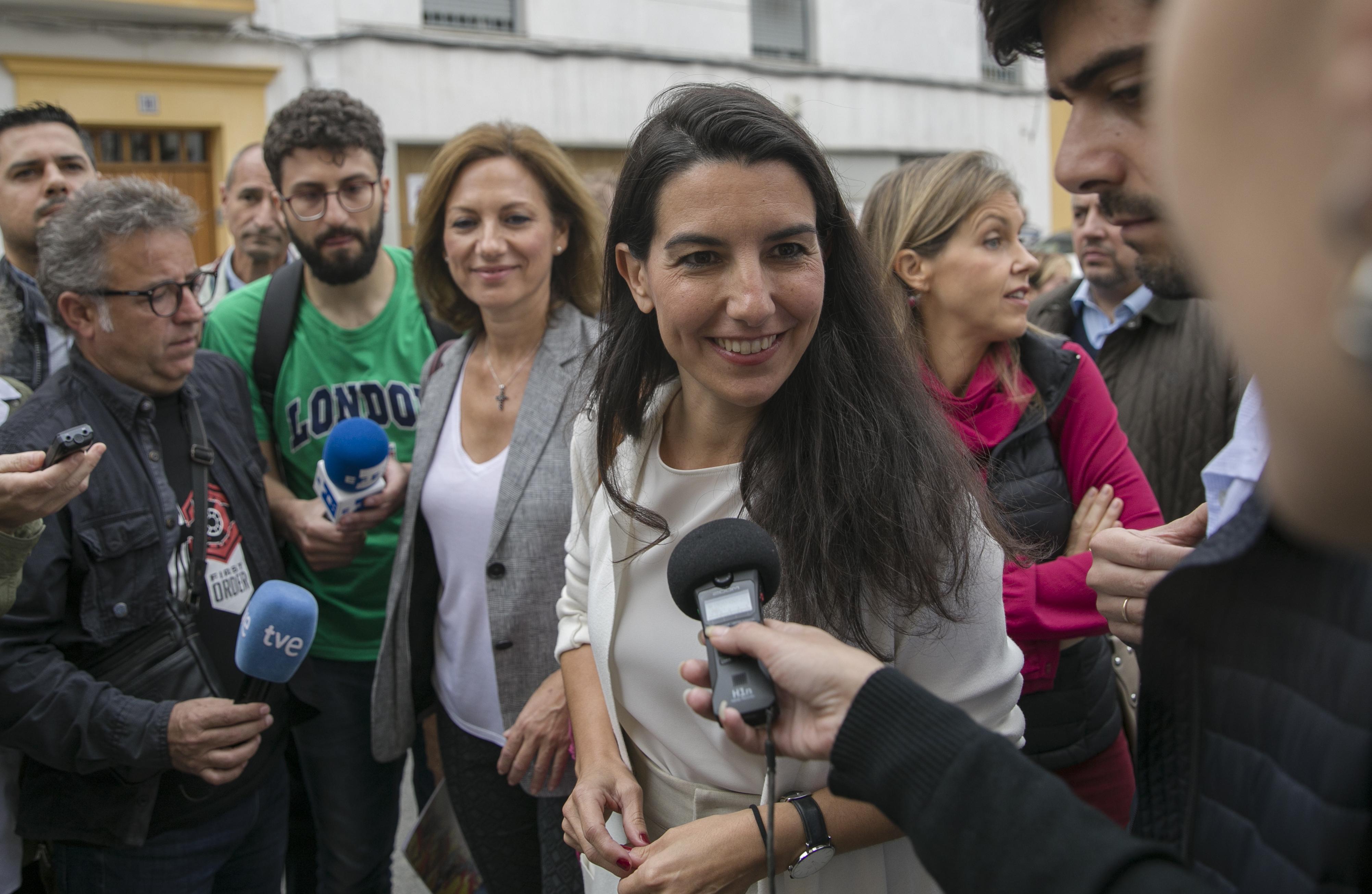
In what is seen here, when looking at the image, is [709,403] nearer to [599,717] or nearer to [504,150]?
[599,717]

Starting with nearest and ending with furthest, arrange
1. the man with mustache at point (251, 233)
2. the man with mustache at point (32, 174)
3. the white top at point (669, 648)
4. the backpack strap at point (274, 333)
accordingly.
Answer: the white top at point (669, 648)
the backpack strap at point (274, 333)
the man with mustache at point (32, 174)
the man with mustache at point (251, 233)

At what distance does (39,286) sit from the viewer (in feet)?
8.39

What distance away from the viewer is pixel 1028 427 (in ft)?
7.75

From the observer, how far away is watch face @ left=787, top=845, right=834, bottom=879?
1.55m

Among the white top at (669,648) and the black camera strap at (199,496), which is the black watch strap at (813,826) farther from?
the black camera strap at (199,496)

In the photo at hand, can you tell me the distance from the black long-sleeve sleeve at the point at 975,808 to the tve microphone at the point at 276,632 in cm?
154

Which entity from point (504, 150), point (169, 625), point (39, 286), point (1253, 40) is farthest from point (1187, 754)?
point (39, 286)

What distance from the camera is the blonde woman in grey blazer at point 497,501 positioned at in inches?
99.6

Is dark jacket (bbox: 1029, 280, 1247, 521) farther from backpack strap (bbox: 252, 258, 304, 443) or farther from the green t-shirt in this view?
backpack strap (bbox: 252, 258, 304, 443)

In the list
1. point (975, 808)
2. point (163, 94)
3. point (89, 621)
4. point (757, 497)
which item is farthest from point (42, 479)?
point (163, 94)

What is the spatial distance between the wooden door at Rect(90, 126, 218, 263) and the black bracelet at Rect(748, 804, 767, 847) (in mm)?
10199

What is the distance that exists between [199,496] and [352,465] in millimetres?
388

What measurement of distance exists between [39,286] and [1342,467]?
2.95 m

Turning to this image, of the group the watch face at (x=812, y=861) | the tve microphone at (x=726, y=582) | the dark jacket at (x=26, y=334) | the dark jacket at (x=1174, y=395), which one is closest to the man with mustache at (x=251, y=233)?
the dark jacket at (x=26, y=334)
